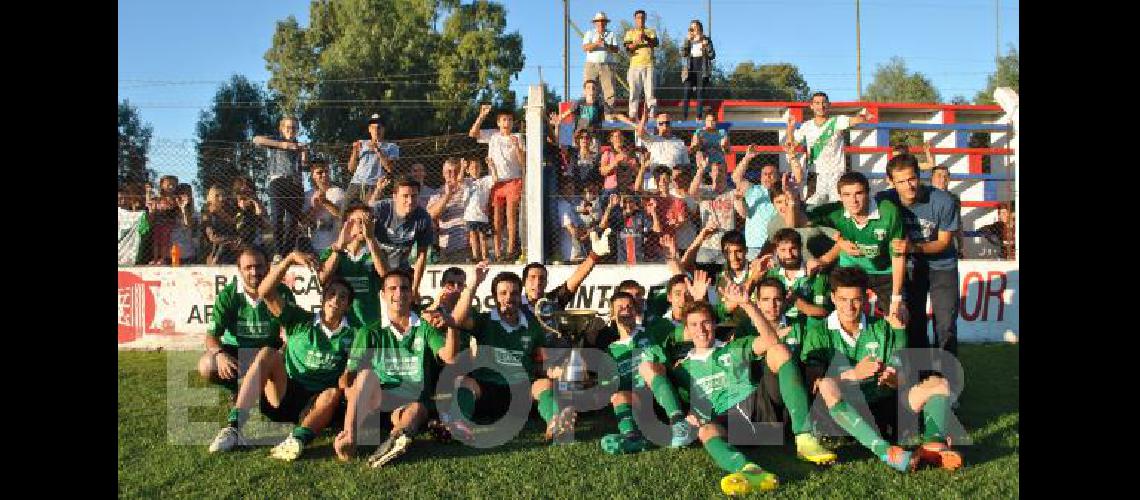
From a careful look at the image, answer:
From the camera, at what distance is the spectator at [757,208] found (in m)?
9.12

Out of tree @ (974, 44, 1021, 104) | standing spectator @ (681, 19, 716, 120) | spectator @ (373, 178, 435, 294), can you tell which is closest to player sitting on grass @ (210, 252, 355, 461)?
spectator @ (373, 178, 435, 294)

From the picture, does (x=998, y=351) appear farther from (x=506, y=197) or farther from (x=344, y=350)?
(x=344, y=350)

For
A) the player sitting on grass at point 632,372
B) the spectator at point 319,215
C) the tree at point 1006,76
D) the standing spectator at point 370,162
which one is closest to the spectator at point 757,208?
the player sitting on grass at point 632,372

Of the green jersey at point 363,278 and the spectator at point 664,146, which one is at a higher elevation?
the spectator at point 664,146

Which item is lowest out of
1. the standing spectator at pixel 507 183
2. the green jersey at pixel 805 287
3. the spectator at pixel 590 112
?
the green jersey at pixel 805 287

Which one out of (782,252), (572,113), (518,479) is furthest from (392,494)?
(572,113)

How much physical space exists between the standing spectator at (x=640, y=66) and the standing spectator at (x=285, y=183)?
4559 mm

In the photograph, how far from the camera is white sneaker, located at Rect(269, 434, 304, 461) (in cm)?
543

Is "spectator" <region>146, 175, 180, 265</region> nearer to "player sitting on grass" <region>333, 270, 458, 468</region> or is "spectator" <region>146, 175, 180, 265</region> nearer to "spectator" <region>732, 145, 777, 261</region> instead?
"player sitting on grass" <region>333, 270, 458, 468</region>

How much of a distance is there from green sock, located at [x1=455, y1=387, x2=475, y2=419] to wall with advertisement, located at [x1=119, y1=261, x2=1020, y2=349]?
13.0ft

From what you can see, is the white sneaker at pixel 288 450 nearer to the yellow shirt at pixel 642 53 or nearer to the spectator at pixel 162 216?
the spectator at pixel 162 216

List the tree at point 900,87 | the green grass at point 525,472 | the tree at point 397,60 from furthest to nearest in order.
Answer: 1. the tree at point 900,87
2. the tree at point 397,60
3. the green grass at point 525,472

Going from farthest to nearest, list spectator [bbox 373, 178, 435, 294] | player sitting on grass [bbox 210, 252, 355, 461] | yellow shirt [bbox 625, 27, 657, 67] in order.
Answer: yellow shirt [bbox 625, 27, 657, 67], spectator [bbox 373, 178, 435, 294], player sitting on grass [bbox 210, 252, 355, 461]

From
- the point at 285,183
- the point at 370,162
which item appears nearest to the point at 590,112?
the point at 370,162
